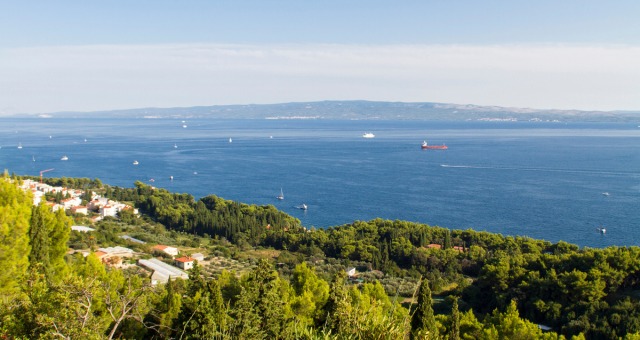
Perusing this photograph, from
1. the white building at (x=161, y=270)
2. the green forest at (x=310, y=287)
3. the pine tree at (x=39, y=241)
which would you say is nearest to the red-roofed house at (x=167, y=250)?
the white building at (x=161, y=270)

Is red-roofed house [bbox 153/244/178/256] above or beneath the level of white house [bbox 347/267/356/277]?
above

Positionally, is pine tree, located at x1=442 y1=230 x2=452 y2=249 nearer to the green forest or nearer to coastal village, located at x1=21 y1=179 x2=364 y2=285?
the green forest

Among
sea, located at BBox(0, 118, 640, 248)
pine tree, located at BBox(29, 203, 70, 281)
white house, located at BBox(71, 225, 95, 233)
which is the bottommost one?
sea, located at BBox(0, 118, 640, 248)

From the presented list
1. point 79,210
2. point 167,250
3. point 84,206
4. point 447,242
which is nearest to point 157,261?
point 167,250

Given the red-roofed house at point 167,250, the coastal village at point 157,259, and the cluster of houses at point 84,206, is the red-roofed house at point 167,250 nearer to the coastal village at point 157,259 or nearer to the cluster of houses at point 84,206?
the coastal village at point 157,259

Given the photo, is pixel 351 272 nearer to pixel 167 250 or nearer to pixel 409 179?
pixel 167 250

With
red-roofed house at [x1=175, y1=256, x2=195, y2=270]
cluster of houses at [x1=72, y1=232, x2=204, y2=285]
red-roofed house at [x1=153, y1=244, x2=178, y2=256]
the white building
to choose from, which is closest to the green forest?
the white building

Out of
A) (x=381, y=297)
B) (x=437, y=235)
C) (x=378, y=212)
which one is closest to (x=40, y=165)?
(x=378, y=212)
